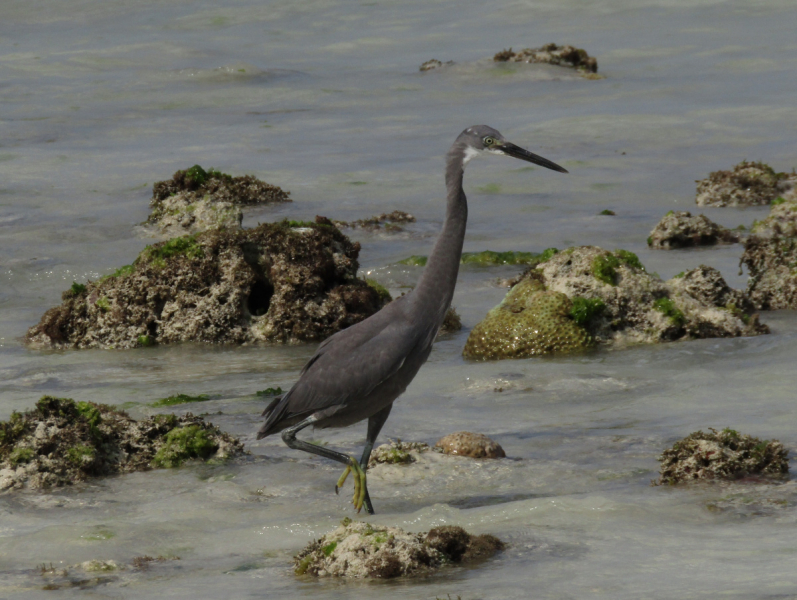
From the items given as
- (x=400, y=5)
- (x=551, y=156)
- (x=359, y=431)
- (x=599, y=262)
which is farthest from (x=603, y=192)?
(x=400, y=5)

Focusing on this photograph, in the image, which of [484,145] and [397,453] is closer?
[484,145]

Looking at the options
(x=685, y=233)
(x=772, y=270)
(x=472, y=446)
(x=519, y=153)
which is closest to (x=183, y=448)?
(x=472, y=446)

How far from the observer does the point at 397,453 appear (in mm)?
8297

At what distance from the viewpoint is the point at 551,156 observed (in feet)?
72.7

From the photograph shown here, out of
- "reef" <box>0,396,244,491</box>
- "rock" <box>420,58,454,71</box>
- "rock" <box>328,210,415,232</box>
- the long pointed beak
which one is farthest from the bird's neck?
"rock" <box>420,58,454,71</box>

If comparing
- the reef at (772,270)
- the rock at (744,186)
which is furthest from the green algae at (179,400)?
the rock at (744,186)

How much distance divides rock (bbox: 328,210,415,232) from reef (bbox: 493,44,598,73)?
15067 millimetres

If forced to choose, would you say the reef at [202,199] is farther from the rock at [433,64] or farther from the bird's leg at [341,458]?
the rock at [433,64]

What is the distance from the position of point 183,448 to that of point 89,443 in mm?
672

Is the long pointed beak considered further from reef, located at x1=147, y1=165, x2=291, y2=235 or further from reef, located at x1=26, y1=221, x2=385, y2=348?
reef, located at x1=147, y1=165, x2=291, y2=235

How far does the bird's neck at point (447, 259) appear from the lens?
764 cm

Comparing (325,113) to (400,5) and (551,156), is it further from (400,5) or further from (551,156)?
(400,5)

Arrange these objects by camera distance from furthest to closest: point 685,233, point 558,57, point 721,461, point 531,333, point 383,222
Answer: point 558,57
point 383,222
point 685,233
point 531,333
point 721,461

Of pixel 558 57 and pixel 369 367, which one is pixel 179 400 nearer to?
pixel 369 367
